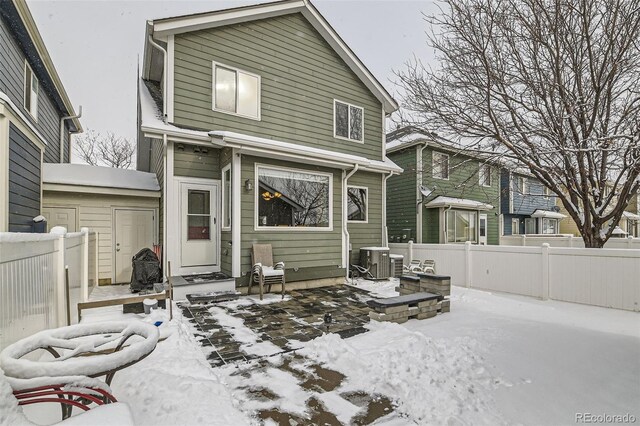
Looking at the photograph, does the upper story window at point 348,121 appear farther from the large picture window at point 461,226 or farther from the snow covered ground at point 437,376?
the snow covered ground at point 437,376

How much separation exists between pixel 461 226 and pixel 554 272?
7767 millimetres

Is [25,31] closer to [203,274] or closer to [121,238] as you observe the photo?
[121,238]

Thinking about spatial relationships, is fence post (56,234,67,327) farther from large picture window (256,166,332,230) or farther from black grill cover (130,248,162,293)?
large picture window (256,166,332,230)

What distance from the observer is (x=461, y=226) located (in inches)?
555

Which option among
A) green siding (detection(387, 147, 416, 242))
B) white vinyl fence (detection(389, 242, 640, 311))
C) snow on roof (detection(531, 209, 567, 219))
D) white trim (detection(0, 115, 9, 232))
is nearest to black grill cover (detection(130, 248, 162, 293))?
white trim (detection(0, 115, 9, 232))

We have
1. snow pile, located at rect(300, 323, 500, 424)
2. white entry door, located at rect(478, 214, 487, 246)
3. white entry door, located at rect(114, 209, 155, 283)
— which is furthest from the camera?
white entry door, located at rect(478, 214, 487, 246)

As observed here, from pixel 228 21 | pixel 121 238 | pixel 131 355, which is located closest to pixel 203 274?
pixel 121 238

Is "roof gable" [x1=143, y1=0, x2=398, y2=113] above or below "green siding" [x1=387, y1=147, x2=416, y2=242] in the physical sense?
above

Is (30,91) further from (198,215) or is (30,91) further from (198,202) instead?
(198,215)

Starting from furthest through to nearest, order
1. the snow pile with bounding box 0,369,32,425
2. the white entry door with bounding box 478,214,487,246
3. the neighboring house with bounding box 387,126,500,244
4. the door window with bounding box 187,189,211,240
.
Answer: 1. the white entry door with bounding box 478,214,487,246
2. the neighboring house with bounding box 387,126,500,244
3. the door window with bounding box 187,189,211,240
4. the snow pile with bounding box 0,369,32,425

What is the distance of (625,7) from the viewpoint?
4.75 meters

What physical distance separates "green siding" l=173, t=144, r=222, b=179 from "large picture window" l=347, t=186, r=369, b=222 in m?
4.07

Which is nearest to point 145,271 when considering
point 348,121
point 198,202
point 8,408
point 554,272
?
point 198,202

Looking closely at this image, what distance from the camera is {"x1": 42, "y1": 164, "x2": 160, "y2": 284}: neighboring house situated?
24.4 ft
